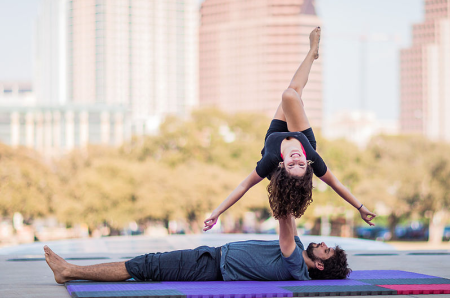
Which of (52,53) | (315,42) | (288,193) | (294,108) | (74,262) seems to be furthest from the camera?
(52,53)

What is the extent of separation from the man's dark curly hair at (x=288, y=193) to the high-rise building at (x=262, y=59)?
131 meters

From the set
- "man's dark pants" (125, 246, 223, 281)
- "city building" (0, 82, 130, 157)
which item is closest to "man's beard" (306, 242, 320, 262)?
"man's dark pants" (125, 246, 223, 281)

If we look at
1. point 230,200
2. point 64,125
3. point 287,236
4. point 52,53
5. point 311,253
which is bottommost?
point 311,253

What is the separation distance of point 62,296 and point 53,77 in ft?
509

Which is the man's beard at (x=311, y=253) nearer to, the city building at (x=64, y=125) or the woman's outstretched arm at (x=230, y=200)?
the woman's outstretched arm at (x=230, y=200)

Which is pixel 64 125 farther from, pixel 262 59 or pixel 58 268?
pixel 58 268

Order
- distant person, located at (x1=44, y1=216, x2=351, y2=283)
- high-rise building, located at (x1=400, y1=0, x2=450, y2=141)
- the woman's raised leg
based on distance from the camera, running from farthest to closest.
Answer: high-rise building, located at (x1=400, y1=0, x2=450, y2=141), the woman's raised leg, distant person, located at (x1=44, y1=216, x2=351, y2=283)

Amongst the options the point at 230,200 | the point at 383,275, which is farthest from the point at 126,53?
the point at 230,200

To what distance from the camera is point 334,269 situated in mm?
5426

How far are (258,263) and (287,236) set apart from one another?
1.44ft

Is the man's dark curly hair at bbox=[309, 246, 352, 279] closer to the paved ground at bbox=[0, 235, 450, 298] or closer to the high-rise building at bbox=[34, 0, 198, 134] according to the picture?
the paved ground at bbox=[0, 235, 450, 298]

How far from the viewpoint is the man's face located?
→ 17.5ft

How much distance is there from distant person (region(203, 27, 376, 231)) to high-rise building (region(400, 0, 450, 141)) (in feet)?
529

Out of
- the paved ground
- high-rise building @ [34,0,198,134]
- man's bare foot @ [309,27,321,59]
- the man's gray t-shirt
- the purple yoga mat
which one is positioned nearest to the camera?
the paved ground
